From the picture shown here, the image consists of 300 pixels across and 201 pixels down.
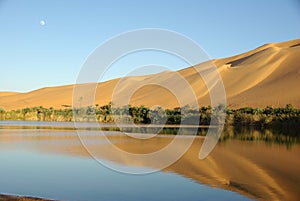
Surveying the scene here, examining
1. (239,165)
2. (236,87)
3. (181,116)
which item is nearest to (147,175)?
(239,165)

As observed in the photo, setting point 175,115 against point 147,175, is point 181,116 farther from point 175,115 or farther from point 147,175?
point 147,175

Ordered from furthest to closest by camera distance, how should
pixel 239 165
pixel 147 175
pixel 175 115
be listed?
pixel 175 115 → pixel 239 165 → pixel 147 175

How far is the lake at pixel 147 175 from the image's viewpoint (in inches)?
337

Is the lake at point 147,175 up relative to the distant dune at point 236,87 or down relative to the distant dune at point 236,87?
down

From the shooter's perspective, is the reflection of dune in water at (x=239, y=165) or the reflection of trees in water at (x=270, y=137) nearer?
the reflection of dune in water at (x=239, y=165)

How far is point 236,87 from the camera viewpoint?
60.1 meters

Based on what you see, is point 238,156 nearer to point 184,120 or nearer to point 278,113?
point 278,113

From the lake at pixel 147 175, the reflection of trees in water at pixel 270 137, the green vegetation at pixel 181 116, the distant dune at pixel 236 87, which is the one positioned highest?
the distant dune at pixel 236 87

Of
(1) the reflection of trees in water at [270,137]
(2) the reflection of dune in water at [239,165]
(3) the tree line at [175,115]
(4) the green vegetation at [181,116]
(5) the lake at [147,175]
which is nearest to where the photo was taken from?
(5) the lake at [147,175]

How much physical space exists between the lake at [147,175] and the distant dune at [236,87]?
31.9 meters

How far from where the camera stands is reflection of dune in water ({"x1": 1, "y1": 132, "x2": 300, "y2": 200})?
30.5 ft

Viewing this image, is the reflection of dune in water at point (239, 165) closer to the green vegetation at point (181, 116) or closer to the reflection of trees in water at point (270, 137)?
the reflection of trees in water at point (270, 137)

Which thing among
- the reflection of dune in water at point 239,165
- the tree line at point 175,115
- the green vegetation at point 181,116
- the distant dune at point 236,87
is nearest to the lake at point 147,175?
the reflection of dune in water at point 239,165

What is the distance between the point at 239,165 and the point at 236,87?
48746 millimetres
